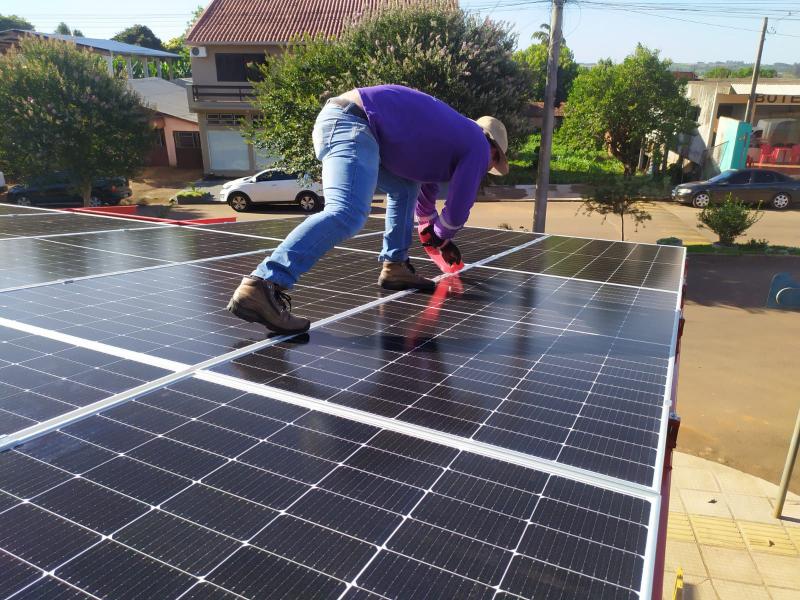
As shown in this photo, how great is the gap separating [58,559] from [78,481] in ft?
1.32

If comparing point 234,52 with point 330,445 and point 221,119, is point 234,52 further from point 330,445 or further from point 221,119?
point 330,445

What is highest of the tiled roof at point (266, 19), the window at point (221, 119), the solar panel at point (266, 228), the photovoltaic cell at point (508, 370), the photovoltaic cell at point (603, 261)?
the tiled roof at point (266, 19)

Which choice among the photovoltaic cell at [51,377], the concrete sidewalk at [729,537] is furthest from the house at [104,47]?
the concrete sidewalk at [729,537]

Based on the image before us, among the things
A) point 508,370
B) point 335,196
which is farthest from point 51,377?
point 508,370

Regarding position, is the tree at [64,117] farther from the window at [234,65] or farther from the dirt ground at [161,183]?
the window at [234,65]

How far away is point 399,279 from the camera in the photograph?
4684mm

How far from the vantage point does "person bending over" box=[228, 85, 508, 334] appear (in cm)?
330

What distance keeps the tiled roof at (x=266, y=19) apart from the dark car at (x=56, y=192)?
10.5m

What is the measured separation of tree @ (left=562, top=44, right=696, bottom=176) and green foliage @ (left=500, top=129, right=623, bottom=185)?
2023mm

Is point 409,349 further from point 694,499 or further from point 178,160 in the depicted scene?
point 178,160

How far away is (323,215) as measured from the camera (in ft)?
11.2

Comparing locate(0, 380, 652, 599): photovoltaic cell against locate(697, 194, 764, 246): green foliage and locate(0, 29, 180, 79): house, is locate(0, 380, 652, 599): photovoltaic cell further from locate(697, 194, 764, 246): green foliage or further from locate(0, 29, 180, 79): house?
locate(0, 29, 180, 79): house

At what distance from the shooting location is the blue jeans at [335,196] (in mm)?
3303

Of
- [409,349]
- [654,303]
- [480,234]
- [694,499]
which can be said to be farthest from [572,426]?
[480,234]
